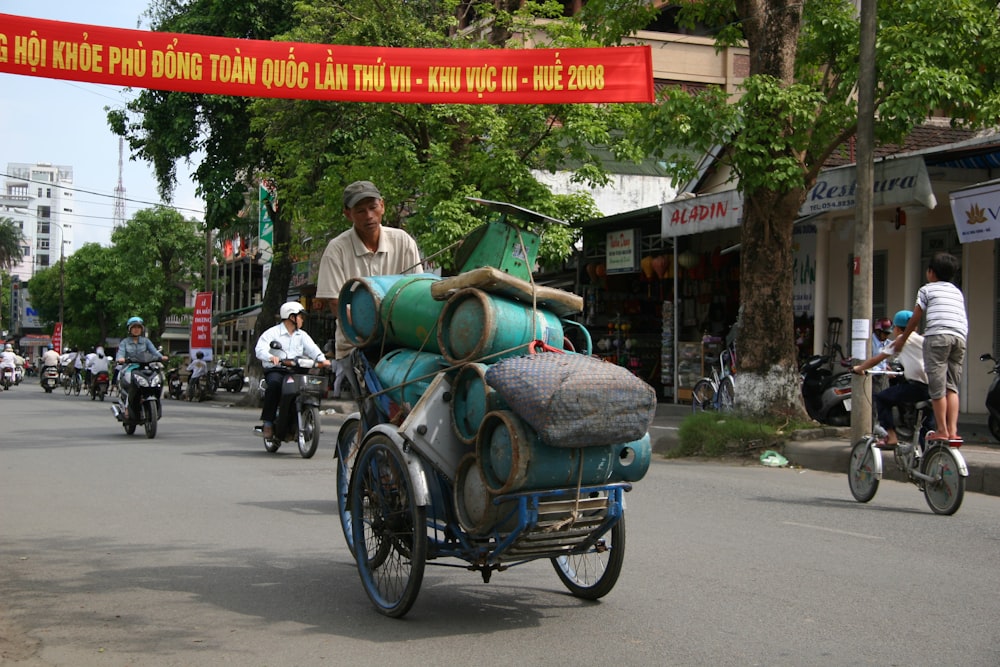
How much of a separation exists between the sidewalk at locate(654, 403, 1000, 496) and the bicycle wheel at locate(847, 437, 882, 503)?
196cm

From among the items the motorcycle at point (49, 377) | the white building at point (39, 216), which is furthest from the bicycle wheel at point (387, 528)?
the white building at point (39, 216)

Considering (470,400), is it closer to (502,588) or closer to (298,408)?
(502,588)

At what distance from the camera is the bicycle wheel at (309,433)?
1268cm

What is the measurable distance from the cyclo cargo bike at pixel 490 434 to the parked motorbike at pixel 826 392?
31.4 feet

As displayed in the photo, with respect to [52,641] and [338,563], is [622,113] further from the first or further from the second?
[52,641]

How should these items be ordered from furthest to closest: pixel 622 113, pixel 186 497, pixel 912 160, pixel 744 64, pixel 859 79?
1. pixel 744 64
2. pixel 622 113
3. pixel 912 160
4. pixel 859 79
5. pixel 186 497

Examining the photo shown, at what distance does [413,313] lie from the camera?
5.40 meters

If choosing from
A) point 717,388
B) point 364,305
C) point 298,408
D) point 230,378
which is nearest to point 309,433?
point 298,408

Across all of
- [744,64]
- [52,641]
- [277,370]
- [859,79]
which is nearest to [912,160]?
[859,79]

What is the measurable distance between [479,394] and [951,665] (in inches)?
89.2

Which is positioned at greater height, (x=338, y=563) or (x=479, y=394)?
(x=479, y=394)

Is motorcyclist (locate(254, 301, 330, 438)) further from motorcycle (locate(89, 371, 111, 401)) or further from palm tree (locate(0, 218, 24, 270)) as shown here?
palm tree (locate(0, 218, 24, 270))

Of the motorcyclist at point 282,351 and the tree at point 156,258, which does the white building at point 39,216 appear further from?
the motorcyclist at point 282,351

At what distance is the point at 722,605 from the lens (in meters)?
5.39
